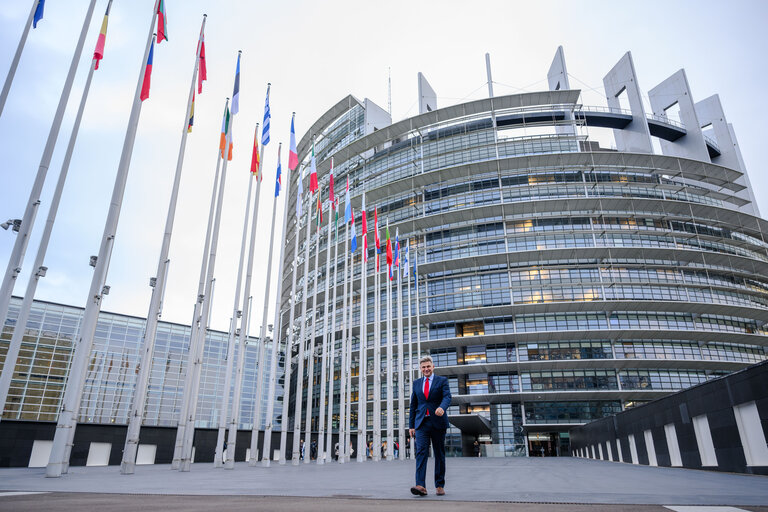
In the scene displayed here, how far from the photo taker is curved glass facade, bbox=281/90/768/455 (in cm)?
4038

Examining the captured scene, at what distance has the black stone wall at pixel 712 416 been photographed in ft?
27.9

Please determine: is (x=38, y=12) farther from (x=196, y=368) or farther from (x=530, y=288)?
(x=530, y=288)

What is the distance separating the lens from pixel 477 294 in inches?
1721

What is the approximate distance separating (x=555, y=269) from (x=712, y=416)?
3479 centimetres

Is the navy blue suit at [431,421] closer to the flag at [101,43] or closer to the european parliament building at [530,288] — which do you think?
the flag at [101,43]

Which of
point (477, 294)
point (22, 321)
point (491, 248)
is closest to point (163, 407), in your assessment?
point (477, 294)

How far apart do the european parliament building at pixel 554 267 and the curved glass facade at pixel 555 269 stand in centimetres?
17

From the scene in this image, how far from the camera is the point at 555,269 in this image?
43.6 m

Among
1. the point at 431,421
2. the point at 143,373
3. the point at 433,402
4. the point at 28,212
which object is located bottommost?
the point at 431,421

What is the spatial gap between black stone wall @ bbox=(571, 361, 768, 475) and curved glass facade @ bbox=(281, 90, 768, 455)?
23695 millimetres

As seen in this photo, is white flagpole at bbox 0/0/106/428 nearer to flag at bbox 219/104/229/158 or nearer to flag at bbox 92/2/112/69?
flag at bbox 92/2/112/69

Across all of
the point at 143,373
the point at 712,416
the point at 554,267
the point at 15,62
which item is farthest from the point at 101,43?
the point at 554,267

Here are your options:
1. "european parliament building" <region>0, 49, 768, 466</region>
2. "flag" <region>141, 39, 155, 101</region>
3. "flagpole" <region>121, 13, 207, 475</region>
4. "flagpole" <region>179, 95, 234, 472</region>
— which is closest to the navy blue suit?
"flagpole" <region>121, 13, 207, 475</region>

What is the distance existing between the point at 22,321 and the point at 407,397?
36.6 meters
